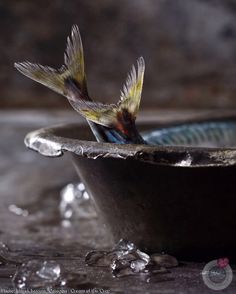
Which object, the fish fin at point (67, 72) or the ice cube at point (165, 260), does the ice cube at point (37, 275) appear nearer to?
the ice cube at point (165, 260)

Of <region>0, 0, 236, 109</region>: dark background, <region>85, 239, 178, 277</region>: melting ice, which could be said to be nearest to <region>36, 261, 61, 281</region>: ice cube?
<region>85, 239, 178, 277</region>: melting ice

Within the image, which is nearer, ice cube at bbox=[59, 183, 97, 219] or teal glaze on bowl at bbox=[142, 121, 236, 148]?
teal glaze on bowl at bbox=[142, 121, 236, 148]

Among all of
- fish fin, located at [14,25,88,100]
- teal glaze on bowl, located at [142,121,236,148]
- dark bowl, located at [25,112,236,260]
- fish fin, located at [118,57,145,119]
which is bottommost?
dark bowl, located at [25,112,236,260]

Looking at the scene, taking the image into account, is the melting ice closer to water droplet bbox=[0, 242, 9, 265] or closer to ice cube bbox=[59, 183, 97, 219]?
water droplet bbox=[0, 242, 9, 265]

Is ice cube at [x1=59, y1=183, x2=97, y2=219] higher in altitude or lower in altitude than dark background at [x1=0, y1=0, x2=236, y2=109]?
lower

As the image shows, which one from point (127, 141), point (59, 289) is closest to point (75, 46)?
point (127, 141)

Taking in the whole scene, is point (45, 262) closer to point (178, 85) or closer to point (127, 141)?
point (127, 141)
